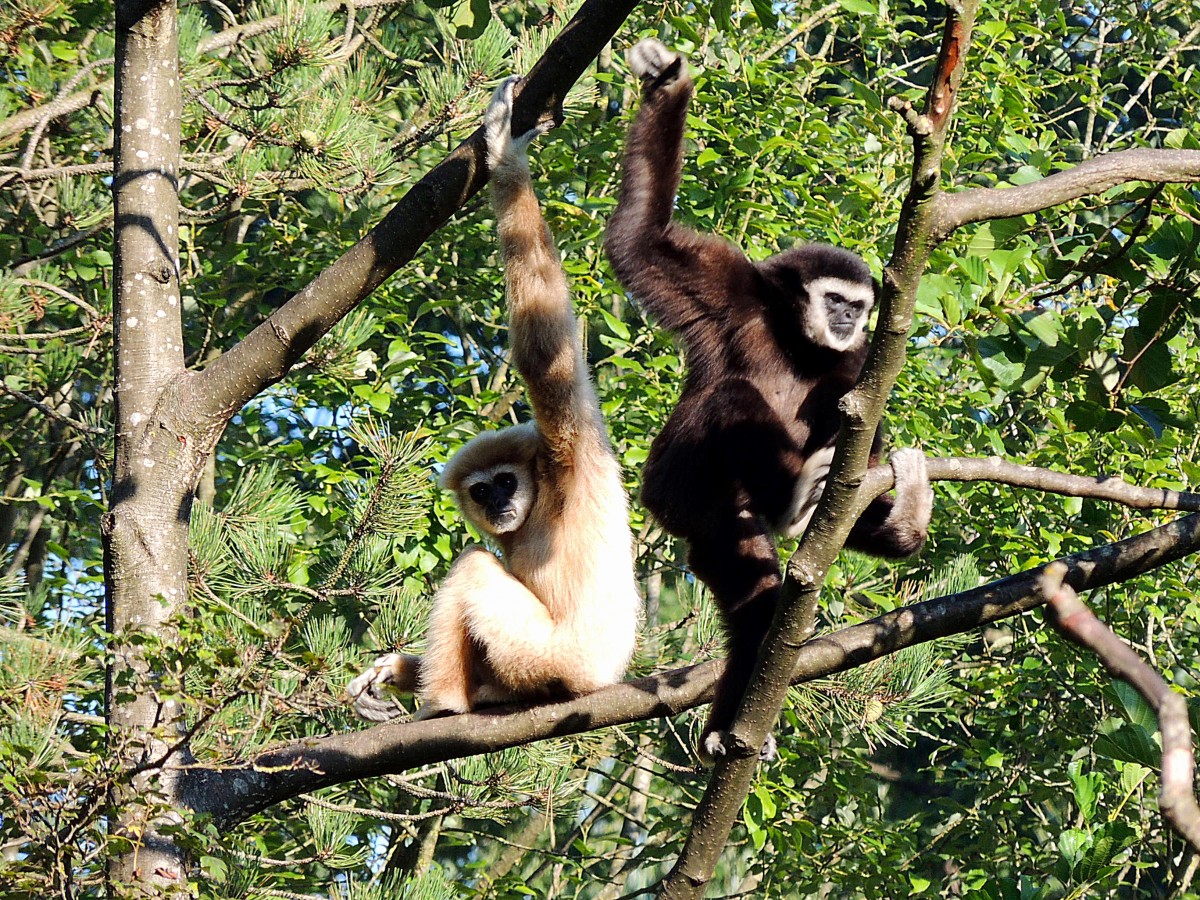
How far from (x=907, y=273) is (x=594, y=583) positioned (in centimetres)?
275

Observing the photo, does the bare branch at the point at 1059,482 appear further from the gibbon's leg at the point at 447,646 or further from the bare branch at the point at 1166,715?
the bare branch at the point at 1166,715

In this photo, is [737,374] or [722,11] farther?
[737,374]

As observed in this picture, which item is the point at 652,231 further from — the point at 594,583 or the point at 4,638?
the point at 4,638

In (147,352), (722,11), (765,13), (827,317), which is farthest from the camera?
(827,317)

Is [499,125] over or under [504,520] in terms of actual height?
over

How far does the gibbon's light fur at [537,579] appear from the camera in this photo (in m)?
5.05

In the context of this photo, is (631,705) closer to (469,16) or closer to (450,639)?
(450,639)

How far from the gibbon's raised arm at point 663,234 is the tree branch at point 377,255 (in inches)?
40.8

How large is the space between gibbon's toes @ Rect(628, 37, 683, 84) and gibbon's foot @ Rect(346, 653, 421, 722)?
2766 millimetres

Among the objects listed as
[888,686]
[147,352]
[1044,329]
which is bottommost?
[1044,329]

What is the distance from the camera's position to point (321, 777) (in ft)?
12.9

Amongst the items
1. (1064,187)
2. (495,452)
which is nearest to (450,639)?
(495,452)

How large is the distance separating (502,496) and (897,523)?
72.0 inches

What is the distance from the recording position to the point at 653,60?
15.6 ft
